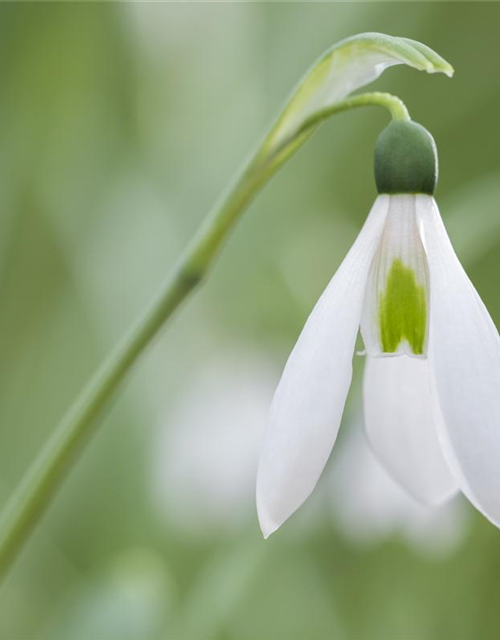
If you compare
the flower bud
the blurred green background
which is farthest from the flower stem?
the blurred green background

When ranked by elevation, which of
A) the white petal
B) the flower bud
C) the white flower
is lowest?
the white flower

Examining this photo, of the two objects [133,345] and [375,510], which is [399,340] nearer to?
[133,345]

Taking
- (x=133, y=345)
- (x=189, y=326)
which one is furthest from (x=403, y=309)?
(x=189, y=326)

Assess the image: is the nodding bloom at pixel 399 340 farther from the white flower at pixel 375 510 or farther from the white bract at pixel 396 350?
the white flower at pixel 375 510

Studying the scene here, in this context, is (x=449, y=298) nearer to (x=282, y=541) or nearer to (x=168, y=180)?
(x=282, y=541)

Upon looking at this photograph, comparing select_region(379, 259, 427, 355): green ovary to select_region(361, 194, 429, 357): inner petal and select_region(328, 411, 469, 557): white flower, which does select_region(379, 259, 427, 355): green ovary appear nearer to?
select_region(361, 194, 429, 357): inner petal

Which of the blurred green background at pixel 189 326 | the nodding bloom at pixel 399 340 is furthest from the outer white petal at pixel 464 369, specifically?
the blurred green background at pixel 189 326
